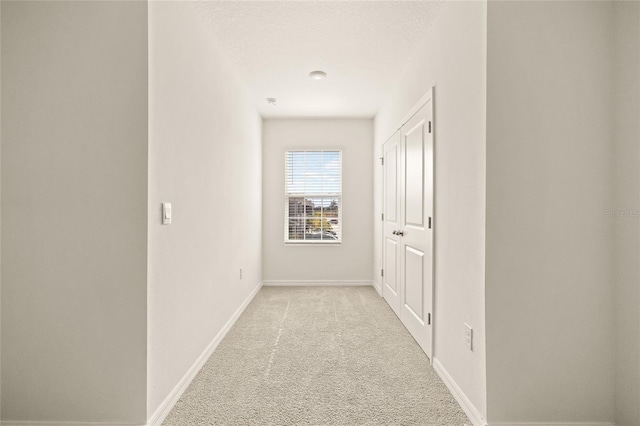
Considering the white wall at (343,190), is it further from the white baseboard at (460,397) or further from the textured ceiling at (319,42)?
the white baseboard at (460,397)

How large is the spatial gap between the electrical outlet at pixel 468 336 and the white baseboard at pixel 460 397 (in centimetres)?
31

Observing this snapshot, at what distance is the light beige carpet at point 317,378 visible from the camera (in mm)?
1759

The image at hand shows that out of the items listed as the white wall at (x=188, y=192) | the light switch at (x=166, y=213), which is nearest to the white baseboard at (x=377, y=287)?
the white wall at (x=188, y=192)

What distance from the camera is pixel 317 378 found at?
214 centimetres

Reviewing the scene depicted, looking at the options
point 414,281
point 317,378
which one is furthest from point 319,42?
point 317,378
